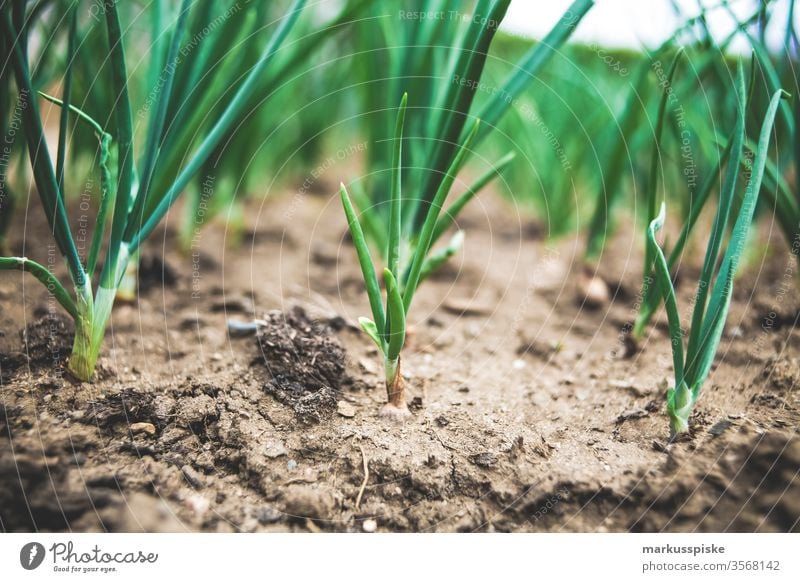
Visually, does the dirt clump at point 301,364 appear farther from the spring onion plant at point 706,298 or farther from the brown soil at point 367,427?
the spring onion plant at point 706,298

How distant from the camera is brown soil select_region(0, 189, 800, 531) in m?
0.54

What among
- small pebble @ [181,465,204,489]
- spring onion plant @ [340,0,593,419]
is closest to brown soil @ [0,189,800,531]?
small pebble @ [181,465,204,489]

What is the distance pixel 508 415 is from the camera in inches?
28.0

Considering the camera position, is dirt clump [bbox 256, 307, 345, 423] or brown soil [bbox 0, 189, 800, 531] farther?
dirt clump [bbox 256, 307, 345, 423]

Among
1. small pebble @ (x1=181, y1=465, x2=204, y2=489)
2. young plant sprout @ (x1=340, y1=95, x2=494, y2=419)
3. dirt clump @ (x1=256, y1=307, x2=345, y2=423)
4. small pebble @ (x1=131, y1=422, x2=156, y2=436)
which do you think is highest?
young plant sprout @ (x1=340, y1=95, x2=494, y2=419)

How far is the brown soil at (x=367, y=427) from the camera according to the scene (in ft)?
1.78

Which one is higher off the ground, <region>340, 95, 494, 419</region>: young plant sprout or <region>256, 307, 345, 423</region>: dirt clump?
<region>340, 95, 494, 419</region>: young plant sprout

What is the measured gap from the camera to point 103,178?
0.69 metres

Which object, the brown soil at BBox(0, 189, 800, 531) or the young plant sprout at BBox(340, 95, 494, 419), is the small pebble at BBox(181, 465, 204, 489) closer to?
the brown soil at BBox(0, 189, 800, 531)

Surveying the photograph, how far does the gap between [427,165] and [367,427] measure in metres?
0.42

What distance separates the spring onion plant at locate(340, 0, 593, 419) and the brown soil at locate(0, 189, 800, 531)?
0.11 m

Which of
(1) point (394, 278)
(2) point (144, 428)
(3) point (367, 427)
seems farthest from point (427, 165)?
(2) point (144, 428)

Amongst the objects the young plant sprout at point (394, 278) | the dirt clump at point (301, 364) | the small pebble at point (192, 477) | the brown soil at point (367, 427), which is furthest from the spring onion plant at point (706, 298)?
the small pebble at point (192, 477)

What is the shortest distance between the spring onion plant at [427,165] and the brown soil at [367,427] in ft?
0.36
